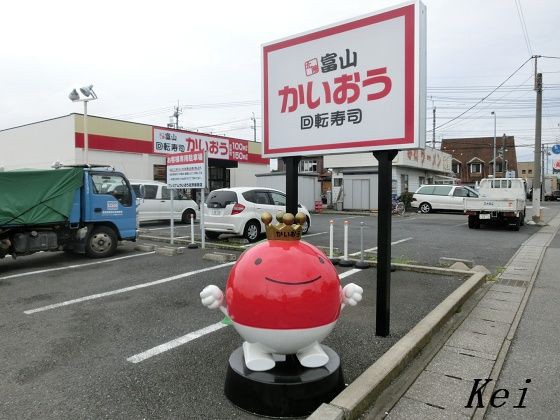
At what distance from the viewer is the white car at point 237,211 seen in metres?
10.5

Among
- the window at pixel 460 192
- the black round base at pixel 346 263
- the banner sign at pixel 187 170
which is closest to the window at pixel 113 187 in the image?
the banner sign at pixel 187 170

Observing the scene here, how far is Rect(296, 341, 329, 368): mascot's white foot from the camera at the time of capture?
9.42ft

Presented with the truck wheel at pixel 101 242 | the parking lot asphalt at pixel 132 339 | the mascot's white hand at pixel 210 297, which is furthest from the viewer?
the truck wheel at pixel 101 242

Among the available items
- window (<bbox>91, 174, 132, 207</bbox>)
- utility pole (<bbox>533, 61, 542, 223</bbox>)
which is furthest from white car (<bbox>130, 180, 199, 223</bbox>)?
utility pole (<bbox>533, 61, 542, 223</bbox>)

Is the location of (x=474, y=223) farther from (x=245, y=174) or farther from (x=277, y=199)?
(x=245, y=174)

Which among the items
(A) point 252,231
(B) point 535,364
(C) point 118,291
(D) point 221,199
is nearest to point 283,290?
(B) point 535,364

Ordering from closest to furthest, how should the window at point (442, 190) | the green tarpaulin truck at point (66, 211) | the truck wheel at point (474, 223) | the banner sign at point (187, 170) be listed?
1. the green tarpaulin truck at point (66, 211)
2. the banner sign at point (187, 170)
3. the truck wheel at point (474, 223)
4. the window at point (442, 190)

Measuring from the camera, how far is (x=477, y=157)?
52.9 metres

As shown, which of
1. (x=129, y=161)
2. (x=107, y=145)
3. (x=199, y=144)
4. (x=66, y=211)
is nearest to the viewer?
(x=66, y=211)

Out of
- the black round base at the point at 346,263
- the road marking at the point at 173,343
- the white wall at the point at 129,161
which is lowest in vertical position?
the road marking at the point at 173,343

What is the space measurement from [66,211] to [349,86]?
637 cm

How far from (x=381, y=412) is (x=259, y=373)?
2.93 feet

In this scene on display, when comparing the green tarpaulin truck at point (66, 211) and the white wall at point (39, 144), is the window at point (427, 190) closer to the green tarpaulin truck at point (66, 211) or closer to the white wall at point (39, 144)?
the white wall at point (39, 144)

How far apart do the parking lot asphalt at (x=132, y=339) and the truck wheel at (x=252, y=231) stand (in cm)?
328
